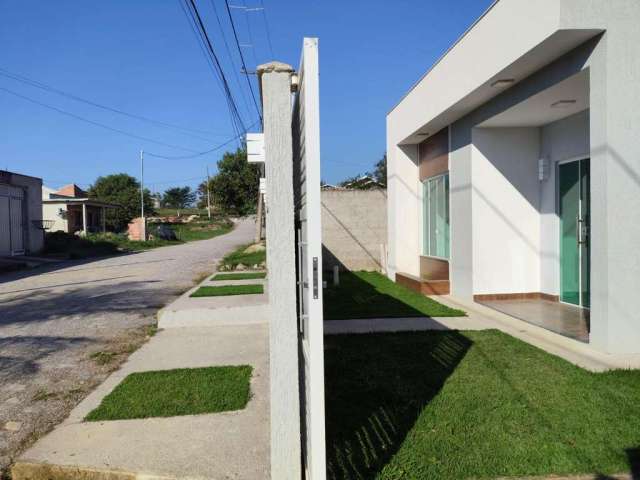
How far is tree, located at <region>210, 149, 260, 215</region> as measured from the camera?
33.8m

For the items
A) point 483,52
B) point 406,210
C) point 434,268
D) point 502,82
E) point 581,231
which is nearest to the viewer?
point 502,82

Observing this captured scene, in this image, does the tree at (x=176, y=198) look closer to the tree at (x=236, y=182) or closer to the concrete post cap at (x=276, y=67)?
the tree at (x=236, y=182)

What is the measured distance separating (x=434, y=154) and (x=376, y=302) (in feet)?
13.2

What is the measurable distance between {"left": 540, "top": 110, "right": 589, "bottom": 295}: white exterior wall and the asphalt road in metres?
6.88

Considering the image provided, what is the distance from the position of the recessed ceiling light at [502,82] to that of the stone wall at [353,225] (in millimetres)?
7421

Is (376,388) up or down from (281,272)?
down

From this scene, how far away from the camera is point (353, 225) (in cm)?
1485

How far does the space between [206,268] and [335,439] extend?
13.5m

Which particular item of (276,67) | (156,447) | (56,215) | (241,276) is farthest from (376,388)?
(56,215)

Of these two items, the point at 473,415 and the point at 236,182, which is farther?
the point at 236,182

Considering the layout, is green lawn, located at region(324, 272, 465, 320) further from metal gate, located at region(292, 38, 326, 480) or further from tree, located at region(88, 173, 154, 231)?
tree, located at region(88, 173, 154, 231)

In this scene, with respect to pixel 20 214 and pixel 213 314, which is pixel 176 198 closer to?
pixel 20 214

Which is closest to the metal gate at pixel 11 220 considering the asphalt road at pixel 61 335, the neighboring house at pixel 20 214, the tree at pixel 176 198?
the neighboring house at pixel 20 214

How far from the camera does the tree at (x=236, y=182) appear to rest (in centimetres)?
3385
